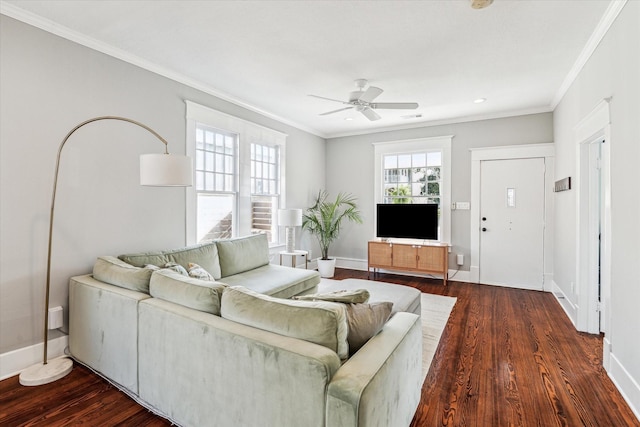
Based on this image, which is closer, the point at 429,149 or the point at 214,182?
the point at 214,182

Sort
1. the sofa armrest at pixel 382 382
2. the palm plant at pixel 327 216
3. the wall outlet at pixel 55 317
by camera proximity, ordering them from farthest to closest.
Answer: the palm plant at pixel 327 216
the wall outlet at pixel 55 317
the sofa armrest at pixel 382 382

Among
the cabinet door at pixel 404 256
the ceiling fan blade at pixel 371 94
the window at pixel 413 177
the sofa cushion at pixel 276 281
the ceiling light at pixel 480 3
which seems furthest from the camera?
the window at pixel 413 177

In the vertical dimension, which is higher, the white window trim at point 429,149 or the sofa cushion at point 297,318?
the white window trim at point 429,149

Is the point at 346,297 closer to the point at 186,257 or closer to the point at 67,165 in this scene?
the point at 186,257

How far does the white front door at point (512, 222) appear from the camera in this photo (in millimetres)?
4863

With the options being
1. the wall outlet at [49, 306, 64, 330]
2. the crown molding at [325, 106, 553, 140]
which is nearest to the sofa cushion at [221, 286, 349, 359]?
the wall outlet at [49, 306, 64, 330]

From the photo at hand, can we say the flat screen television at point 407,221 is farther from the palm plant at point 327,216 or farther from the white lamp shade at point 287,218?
the white lamp shade at point 287,218

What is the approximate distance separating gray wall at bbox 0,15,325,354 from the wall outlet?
0.07m

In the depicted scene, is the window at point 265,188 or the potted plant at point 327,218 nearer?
the window at point 265,188

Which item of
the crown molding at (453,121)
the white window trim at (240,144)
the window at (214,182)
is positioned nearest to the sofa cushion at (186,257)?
the white window trim at (240,144)

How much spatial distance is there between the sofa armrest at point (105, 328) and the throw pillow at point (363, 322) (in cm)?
136

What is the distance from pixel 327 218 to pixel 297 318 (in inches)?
171

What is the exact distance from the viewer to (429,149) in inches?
221

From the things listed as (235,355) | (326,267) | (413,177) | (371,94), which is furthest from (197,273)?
(413,177)
